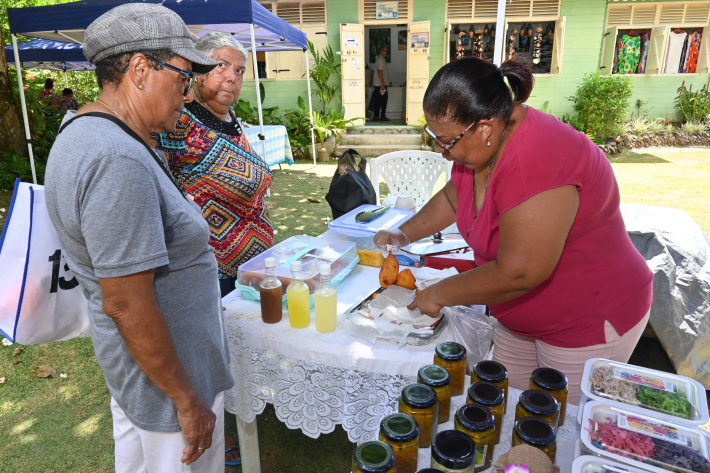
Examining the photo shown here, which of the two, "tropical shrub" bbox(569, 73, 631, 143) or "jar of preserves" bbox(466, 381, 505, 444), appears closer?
"jar of preserves" bbox(466, 381, 505, 444)

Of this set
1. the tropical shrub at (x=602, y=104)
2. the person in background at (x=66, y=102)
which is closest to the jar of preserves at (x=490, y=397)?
the person in background at (x=66, y=102)

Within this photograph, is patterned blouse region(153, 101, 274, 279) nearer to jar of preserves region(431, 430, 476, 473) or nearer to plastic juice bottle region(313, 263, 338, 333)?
plastic juice bottle region(313, 263, 338, 333)

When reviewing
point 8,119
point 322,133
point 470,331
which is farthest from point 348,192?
point 322,133

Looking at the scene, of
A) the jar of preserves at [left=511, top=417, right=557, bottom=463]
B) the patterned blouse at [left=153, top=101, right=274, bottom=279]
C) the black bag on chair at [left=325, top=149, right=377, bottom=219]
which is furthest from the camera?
the black bag on chair at [left=325, top=149, right=377, bottom=219]

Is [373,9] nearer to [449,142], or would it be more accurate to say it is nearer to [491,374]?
[449,142]

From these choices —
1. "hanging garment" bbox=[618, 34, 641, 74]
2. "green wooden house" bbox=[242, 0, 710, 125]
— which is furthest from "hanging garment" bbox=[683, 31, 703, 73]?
"hanging garment" bbox=[618, 34, 641, 74]

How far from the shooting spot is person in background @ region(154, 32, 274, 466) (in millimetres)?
2035

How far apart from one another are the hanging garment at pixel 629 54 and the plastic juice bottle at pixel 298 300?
13.6 meters

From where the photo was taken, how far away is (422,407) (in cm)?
102

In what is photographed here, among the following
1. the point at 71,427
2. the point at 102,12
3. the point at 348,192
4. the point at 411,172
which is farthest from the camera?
the point at 102,12

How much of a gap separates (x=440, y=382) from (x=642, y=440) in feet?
1.41

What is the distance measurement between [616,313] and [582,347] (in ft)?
0.54

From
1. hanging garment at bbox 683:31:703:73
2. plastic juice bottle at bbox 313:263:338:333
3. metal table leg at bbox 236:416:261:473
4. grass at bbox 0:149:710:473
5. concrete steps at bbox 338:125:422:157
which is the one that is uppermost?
hanging garment at bbox 683:31:703:73

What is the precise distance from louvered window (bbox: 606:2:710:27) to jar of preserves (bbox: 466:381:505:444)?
45.0ft
